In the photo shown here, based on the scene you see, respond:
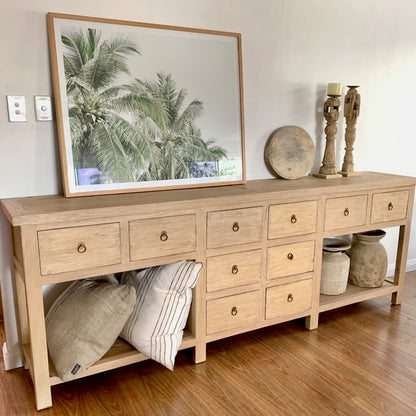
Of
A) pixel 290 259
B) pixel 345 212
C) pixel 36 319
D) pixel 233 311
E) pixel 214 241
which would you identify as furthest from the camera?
pixel 345 212

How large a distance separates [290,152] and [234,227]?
2.55 feet

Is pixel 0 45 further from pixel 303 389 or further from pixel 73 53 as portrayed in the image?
pixel 303 389

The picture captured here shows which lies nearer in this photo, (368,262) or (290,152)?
(290,152)

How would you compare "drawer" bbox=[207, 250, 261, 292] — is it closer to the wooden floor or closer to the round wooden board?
the wooden floor

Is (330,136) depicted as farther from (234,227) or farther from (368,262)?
(234,227)

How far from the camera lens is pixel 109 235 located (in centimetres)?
175

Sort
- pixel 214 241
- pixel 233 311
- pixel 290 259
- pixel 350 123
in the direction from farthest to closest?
1. pixel 350 123
2. pixel 290 259
3. pixel 233 311
4. pixel 214 241

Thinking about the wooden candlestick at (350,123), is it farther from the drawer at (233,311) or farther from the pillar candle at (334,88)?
the drawer at (233,311)

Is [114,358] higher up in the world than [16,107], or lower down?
lower down

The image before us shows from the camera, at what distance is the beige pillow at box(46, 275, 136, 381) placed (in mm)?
1748

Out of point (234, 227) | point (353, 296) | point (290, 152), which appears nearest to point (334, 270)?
point (353, 296)

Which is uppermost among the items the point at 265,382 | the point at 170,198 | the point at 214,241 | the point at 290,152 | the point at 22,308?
the point at 290,152

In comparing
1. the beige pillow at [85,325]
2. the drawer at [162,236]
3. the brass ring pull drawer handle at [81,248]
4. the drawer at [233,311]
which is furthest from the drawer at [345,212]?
the brass ring pull drawer handle at [81,248]

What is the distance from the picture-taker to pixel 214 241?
6.59 feet
